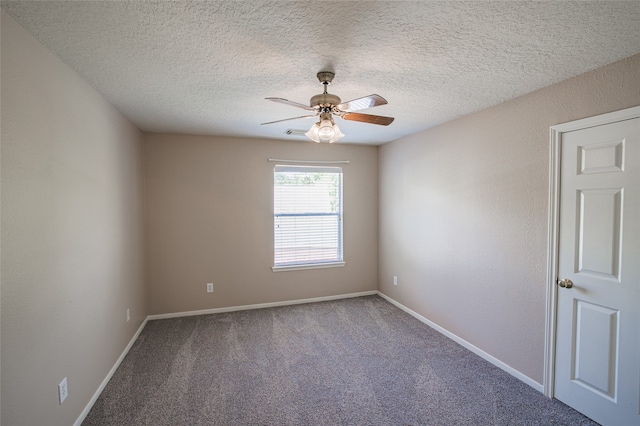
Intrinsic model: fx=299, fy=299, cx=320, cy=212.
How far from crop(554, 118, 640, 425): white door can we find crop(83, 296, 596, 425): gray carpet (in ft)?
0.95

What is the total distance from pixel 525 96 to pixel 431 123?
1014 mm

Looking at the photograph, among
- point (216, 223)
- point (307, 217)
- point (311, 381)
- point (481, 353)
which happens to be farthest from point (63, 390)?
point (481, 353)

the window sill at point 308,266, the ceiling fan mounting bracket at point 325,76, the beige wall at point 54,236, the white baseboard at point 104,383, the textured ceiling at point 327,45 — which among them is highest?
the textured ceiling at point 327,45

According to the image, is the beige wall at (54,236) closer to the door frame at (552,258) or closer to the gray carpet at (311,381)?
the gray carpet at (311,381)

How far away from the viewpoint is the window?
4324mm

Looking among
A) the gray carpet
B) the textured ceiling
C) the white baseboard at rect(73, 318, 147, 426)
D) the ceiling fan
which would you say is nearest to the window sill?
the gray carpet

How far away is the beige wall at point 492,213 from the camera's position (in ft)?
7.52

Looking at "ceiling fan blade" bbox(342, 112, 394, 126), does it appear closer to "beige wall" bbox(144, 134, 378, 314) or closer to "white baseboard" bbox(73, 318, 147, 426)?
"beige wall" bbox(144, 134, 378, 314)

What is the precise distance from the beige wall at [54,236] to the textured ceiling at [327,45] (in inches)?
9.3

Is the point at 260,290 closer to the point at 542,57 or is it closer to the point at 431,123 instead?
the point at 431,123

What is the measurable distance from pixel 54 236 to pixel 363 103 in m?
2.09

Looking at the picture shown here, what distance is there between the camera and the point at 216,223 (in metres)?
4.04

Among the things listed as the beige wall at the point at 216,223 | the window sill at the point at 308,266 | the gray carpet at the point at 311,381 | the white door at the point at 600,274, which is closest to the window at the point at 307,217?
the window sill at the point at 308,266

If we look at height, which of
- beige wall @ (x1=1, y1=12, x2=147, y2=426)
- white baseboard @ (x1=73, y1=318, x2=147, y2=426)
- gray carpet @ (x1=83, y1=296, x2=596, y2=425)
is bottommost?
gray carpet @ (x1=83, y1=296, x2=596, y2=425)
